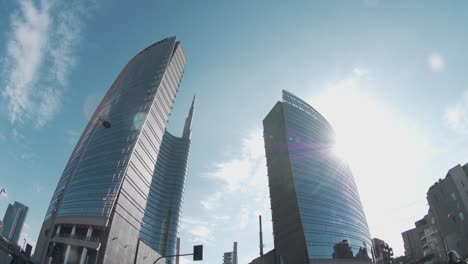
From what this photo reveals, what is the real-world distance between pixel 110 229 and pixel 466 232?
7625 centimetres

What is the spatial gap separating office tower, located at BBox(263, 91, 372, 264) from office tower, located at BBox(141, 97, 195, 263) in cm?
6095

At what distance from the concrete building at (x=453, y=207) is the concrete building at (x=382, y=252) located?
7632 cm

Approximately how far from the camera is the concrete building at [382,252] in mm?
132087

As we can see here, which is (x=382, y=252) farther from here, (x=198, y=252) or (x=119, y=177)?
(x=198, y=252)

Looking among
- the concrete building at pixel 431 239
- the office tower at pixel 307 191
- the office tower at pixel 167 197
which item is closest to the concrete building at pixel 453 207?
the concrete building at pixel 431 239

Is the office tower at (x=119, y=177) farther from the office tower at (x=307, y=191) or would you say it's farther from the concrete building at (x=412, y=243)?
the concrete building at (x=412, y=243)

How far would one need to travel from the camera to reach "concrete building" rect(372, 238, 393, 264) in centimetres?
13209

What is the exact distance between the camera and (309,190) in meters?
101

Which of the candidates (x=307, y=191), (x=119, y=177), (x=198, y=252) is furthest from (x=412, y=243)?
(x=198, y=252)

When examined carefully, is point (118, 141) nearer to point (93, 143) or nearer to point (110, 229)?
point (93, 143)

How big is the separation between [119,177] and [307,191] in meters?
65.7

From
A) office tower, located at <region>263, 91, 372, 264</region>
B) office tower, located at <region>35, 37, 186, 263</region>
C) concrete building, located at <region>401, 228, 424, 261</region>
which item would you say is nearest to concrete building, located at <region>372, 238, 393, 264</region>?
concrete building, located at <region>401, 228, 424, 261</region>

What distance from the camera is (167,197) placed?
15212 centimetres

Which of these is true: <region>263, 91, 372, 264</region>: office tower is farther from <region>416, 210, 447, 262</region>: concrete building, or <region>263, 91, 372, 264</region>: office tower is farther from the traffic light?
the traffic light
